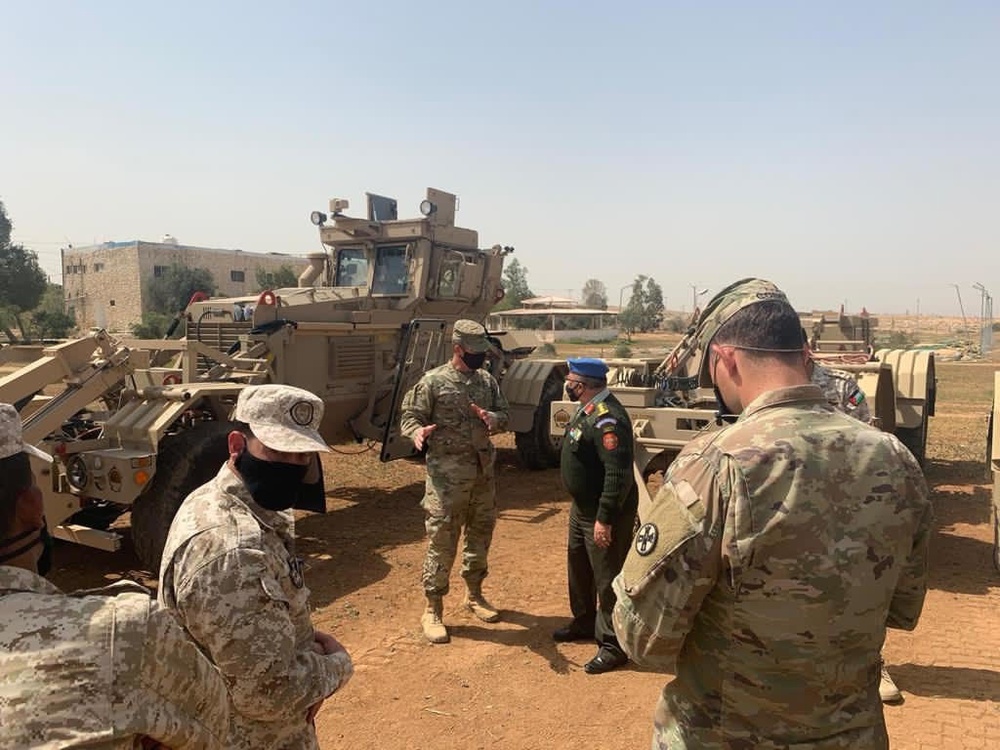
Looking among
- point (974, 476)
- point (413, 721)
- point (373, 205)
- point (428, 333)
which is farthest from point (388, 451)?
point (974, 476)

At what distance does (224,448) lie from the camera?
5309 millimetres

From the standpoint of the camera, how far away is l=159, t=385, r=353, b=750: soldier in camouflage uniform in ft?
5.53

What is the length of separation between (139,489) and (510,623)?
7.94 ft

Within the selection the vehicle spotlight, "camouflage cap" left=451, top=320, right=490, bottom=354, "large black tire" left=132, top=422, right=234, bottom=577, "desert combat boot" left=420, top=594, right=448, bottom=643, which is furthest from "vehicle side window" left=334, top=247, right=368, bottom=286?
"desert combat boot" left=420, top=594, right=448, bottom=643

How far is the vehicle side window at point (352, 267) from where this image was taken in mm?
8828

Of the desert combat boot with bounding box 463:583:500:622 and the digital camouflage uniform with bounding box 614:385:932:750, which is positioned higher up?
the digital camouflage uniform with bounding box 614:385:932:750

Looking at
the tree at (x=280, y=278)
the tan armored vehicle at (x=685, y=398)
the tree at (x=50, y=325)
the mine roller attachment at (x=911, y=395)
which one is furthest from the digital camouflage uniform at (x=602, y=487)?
the tree at (x=280, y=278)

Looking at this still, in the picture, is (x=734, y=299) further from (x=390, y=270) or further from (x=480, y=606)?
(x=390, y=270)

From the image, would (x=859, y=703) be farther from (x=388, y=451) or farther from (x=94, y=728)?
(x=388, y=451)

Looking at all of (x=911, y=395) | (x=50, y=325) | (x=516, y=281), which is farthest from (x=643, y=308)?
(x=911, y=395)

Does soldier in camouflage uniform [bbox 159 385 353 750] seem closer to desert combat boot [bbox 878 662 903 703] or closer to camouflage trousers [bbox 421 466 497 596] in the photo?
camouflage trousers [bbox 421 466 497 596]

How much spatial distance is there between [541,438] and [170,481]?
486 cm

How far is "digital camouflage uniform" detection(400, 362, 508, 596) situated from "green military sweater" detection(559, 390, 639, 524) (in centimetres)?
63

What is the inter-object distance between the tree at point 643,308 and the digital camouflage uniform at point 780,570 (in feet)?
182
